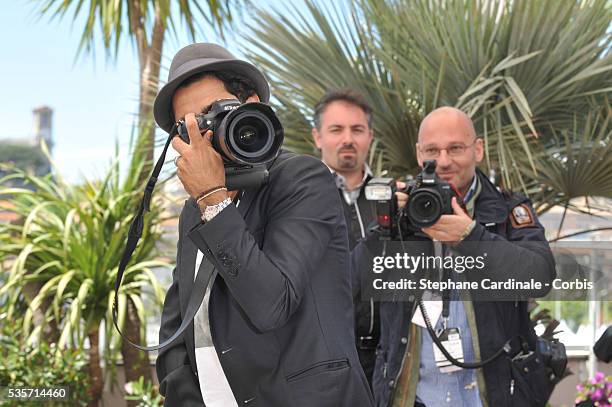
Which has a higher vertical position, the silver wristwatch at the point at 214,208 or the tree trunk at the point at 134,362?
the silver wristwatch at the point at 214,208

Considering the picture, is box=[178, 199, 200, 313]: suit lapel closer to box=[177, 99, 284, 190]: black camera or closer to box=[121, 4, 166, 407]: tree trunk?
box=[177, 99, 284, 190]: black camera

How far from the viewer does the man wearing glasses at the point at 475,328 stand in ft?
7.70

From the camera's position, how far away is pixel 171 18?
6.85 meters

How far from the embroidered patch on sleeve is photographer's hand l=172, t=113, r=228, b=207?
129 centimetres

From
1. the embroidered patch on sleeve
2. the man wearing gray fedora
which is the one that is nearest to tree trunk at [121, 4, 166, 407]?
the embroidered patch on sleeve

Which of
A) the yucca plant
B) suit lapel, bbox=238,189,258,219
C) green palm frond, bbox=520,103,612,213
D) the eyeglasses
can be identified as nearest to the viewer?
suit lapel, bbox=238,189,258,219

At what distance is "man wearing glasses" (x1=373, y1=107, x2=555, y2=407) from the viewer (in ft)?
7.70

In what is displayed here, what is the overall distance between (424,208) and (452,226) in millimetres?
103

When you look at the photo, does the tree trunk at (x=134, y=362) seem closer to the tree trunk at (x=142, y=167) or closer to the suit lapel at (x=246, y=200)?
the tree trunk at (x=142, y=167)

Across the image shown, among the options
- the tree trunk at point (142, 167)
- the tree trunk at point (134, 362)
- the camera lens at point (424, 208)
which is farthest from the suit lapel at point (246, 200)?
the tree trunk at point (134, 362)

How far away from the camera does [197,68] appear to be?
1.54 meters

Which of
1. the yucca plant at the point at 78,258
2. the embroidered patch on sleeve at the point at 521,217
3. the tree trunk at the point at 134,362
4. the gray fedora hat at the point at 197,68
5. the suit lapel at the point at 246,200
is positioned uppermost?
the gray fedora hat at the point at 197,68

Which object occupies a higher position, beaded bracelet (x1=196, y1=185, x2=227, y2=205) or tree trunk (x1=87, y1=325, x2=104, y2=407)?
beaded bracelet (x1=196, y1=185, x2=227, y2=205)

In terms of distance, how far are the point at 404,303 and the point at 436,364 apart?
0.67ft
